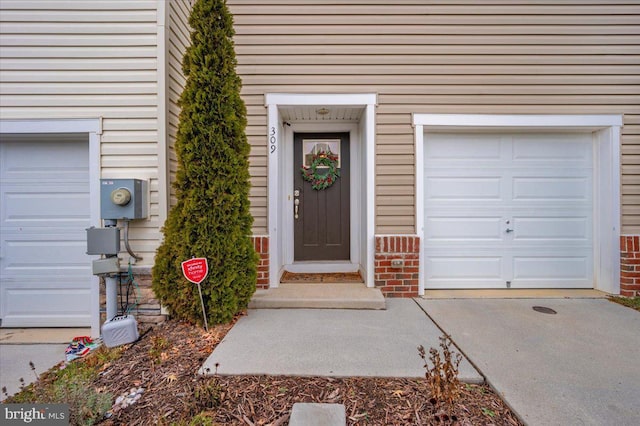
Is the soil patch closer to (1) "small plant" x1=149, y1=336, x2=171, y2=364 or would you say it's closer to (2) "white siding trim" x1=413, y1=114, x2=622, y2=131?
(1) "small plant" x1=149, y1=336, x2=171, y2=364

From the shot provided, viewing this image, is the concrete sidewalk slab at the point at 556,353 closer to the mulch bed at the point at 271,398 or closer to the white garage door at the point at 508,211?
the mulch bed at the point at 271,398

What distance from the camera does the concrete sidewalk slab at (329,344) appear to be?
6.23 feet

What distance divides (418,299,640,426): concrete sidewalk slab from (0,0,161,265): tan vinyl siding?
10.4 ft

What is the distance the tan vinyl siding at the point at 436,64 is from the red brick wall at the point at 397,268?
0.50 feet

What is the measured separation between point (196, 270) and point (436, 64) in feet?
11.6

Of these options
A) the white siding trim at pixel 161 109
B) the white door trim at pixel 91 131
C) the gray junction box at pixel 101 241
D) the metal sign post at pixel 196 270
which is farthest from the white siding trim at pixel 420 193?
the white door trim at pixel 91 131

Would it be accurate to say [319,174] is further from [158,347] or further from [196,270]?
[158,347]

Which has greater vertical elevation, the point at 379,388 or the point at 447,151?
the point at 447,151

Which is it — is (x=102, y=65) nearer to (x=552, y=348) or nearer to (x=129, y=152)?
(x=129, y=152)

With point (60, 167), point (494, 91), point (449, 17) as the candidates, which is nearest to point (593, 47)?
point (494, 91)

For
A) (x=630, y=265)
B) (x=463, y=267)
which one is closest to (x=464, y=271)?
(x=463, y=267)

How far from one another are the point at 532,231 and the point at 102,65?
17.7 feet

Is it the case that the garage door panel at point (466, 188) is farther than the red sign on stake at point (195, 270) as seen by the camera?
Yes

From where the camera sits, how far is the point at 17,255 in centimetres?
303
